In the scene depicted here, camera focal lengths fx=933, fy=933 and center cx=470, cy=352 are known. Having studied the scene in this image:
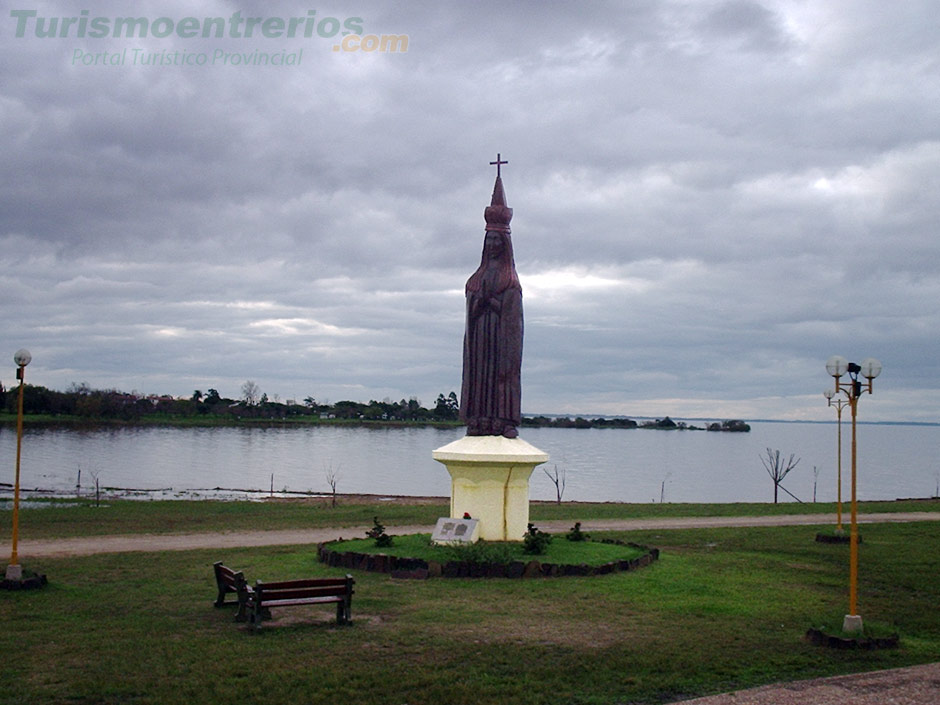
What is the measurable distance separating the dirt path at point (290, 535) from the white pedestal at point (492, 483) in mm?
5877

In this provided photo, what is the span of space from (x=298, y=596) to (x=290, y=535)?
1305 cm

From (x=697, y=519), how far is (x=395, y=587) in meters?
17.5

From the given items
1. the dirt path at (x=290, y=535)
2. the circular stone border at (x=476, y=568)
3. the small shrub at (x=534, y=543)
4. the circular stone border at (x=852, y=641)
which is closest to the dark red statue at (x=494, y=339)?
the small shrub at (x=534, y=543)

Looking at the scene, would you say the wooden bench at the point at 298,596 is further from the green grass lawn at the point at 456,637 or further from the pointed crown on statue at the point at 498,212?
the pointed crown on statue at the point at 498,212

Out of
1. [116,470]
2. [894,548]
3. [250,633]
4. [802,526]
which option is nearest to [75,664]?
[250,633]

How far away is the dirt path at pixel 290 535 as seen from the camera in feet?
68.5

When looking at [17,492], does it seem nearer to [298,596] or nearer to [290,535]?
[298,596]

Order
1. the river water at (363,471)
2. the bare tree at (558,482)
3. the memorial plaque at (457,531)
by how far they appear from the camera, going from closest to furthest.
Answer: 1. the memorial plaque at (457,531)
2. the bare tree at (558,482)
3. the river water at (363,471)

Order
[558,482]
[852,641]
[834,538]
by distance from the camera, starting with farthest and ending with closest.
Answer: [558,482], [834,538], [852,641]

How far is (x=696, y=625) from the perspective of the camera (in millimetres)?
12000

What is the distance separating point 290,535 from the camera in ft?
79.7

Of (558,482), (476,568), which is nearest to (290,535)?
(476,568)

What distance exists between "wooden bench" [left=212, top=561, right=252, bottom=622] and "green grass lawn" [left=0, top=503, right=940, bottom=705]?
255 millimetres

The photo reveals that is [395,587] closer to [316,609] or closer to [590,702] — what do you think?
[316,609]
